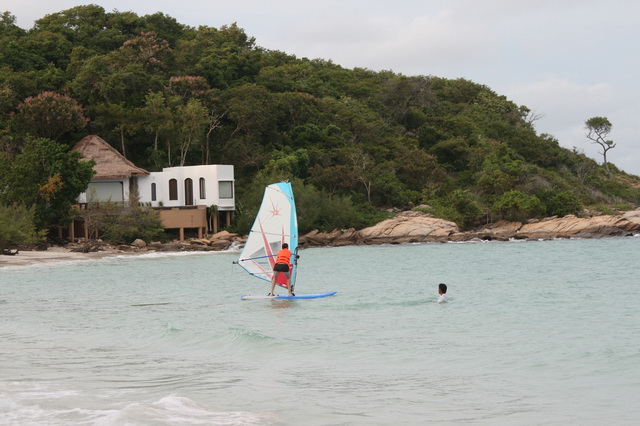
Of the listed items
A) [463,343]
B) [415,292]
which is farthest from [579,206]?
[463,343]

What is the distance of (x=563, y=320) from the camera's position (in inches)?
647

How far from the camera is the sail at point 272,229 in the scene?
19.9m

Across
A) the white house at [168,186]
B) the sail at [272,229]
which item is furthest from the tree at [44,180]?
the sail at [272,229]

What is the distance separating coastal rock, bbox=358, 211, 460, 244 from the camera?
5097cm

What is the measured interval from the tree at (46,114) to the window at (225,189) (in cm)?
1006

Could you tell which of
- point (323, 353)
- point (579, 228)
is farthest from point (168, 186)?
point (323, 353)

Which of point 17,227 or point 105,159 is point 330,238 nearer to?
point 105,159

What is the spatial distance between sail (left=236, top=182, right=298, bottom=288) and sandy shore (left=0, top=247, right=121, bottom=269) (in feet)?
51.1

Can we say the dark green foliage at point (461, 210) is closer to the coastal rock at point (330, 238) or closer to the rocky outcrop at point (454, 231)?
the rocky outcrop at point (454, 231)

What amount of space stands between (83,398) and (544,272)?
23.9m

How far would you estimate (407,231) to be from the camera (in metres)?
51.8

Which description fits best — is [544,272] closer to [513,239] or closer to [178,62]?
[513,239]

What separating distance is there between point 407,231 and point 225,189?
12647 millimetres

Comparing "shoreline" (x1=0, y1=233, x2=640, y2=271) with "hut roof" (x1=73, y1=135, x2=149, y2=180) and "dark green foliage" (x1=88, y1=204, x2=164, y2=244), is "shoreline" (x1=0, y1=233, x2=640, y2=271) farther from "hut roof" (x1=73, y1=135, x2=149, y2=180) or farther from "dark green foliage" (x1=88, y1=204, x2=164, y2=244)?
"hut roof" (x1=73, y1=135, x2=149, y2=180)
